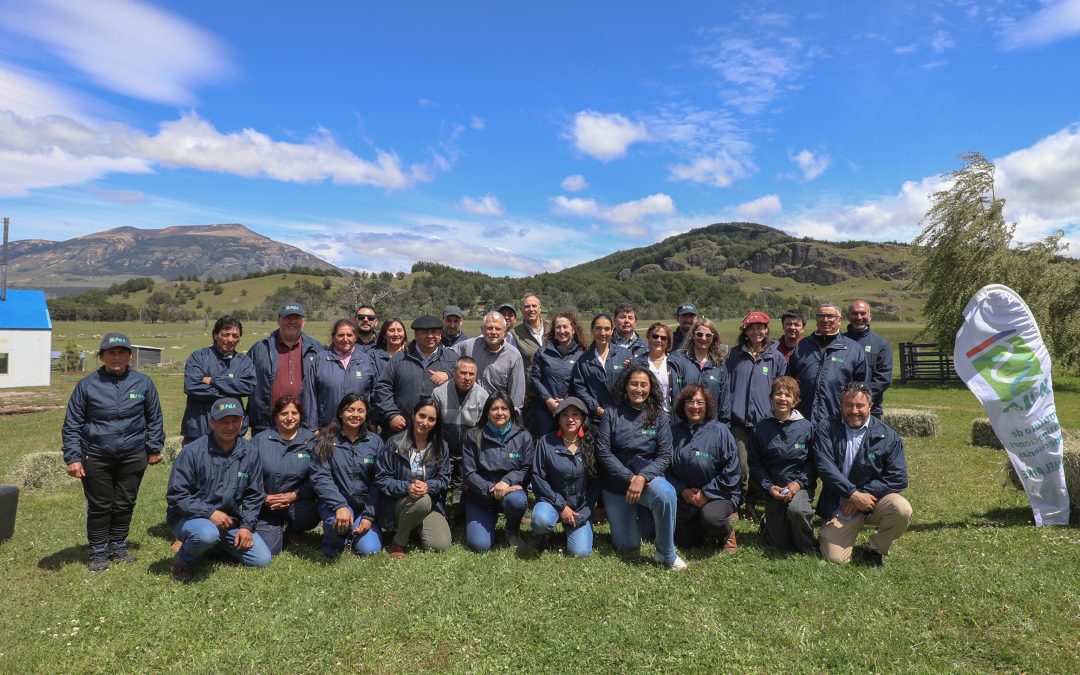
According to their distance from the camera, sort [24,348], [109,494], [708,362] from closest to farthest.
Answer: [109,494], [708,362], [24,348]

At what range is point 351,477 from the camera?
5.89 m

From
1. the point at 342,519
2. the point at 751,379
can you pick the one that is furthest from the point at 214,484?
the point at 751,379

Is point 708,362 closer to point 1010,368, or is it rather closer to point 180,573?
point 1010,368

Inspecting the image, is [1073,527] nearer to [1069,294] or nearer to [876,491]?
[876,491]

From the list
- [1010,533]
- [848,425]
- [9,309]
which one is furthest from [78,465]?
[9,309]

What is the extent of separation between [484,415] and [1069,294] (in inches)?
1050

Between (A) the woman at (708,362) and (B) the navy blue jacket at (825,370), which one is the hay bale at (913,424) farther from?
(A) the woman at (708,362)

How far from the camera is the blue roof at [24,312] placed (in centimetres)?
3395

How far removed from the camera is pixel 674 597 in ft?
15.6

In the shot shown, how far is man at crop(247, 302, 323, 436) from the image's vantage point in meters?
6.34

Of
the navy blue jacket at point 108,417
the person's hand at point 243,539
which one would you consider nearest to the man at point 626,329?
the person's hand at point 243,539

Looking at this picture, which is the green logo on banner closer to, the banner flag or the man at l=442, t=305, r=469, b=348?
the banner flag

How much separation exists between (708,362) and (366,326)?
4.41 metres

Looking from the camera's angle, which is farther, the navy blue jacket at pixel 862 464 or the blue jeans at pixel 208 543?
the navy blue jacket at pixel 862 464
